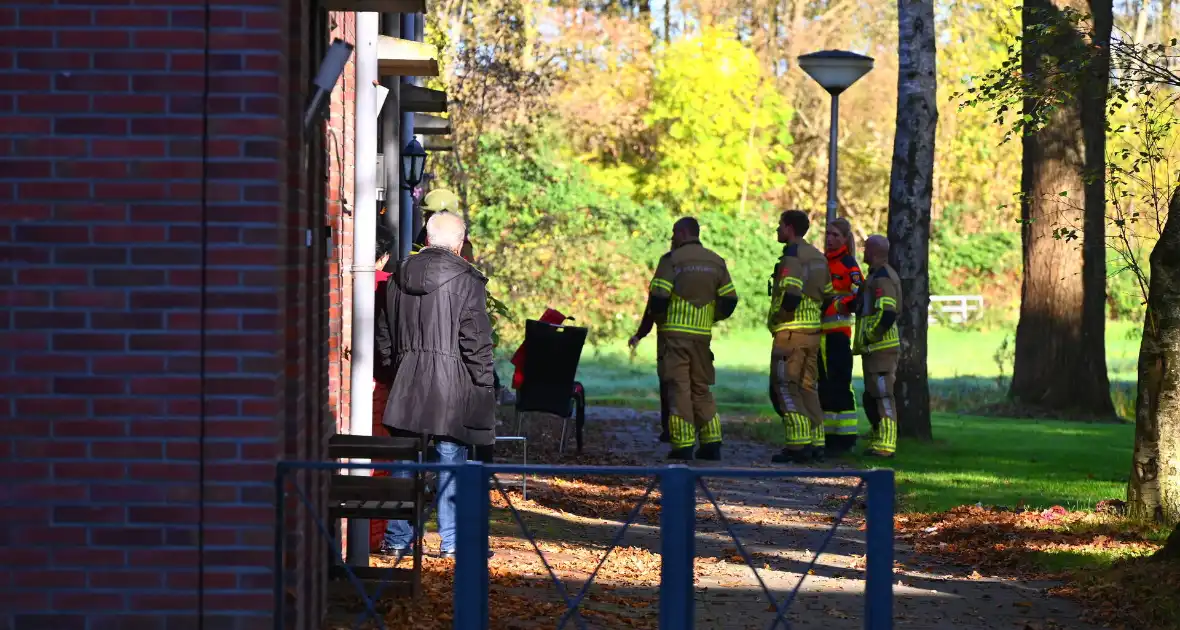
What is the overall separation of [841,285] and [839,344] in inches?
21.9

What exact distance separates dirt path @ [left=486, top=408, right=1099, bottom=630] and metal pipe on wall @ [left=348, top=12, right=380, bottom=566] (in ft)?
3.90

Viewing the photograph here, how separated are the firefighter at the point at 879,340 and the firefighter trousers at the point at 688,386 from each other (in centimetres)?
137

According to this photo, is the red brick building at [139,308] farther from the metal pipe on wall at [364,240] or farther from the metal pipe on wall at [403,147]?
the metal pipe on wall at [403,147]

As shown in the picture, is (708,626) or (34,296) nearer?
(34,296)

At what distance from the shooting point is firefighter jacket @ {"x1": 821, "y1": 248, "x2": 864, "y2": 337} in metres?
14.3

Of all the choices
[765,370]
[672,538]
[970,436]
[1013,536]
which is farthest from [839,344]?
[765,370]

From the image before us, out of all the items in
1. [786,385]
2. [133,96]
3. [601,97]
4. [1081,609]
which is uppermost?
[601,97]

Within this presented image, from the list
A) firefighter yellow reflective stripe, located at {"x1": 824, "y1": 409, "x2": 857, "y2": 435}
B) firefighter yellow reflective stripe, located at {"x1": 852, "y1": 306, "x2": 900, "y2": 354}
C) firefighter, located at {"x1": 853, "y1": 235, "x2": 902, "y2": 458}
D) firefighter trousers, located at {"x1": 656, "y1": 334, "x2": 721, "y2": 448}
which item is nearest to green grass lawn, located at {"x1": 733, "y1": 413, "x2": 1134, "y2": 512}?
firefighter, located at {"x1": 853, "y1": 235, "x2": 902, "y2": 458}

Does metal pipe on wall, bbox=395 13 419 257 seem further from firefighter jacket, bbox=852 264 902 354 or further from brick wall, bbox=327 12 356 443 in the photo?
brick wall, bbox=327 12 356 443

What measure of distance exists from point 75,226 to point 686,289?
857 centimetres

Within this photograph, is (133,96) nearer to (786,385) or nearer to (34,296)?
(34,296)

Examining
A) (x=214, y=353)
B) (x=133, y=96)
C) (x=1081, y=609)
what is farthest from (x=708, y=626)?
(x=133, y=96)

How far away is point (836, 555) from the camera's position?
10188 millimetres

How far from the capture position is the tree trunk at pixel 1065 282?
64.9ft
